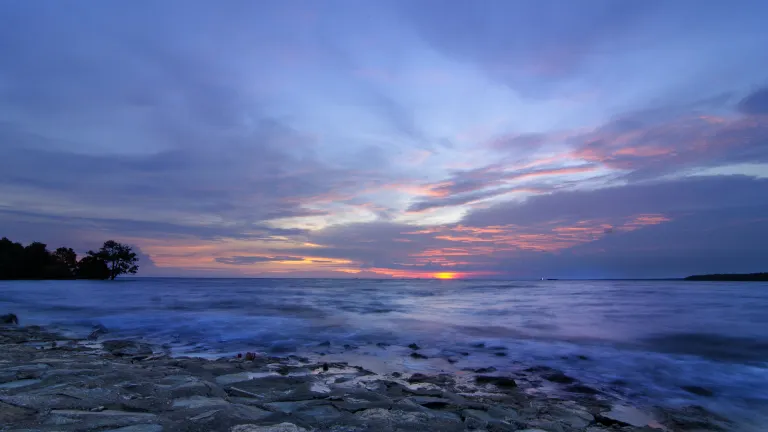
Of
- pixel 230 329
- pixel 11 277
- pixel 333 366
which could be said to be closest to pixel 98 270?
pixel 11 277

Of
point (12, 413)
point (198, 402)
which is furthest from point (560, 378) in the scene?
point (12, 413)

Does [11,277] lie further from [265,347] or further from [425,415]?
[425,415]

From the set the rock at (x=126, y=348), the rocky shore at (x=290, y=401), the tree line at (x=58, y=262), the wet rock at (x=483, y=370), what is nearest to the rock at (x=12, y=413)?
the rocky shore at (x=290, y=401)

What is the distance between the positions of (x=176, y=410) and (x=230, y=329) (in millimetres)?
9637

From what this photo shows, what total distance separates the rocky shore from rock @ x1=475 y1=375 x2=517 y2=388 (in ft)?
0.07

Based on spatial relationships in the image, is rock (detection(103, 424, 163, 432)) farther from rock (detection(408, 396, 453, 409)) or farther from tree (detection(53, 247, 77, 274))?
tree (detection(53, 247, 77, 274))

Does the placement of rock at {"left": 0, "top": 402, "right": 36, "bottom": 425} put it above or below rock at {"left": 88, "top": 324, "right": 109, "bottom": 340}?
above

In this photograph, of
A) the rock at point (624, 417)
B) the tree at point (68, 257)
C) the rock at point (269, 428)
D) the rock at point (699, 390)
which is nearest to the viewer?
the rock at point (269, 428)

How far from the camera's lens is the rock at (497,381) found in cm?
617

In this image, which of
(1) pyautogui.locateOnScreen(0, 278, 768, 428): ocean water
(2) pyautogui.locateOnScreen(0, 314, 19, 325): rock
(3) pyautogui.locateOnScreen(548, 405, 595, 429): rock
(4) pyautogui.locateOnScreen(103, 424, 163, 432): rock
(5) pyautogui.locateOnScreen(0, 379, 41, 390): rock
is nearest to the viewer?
(4) pyautogui.locateOnScreen(103, 424, 163, 432): rock

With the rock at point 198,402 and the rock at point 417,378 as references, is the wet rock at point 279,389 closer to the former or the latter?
the rock at point 198,402

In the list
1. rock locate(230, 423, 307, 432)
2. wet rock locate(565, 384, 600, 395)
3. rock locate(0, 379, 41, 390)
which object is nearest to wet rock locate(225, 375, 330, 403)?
rock locate(230, 423, 307, 432)

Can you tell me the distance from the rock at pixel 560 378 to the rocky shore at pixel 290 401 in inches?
→ 0.8

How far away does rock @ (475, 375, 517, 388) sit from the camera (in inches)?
243
